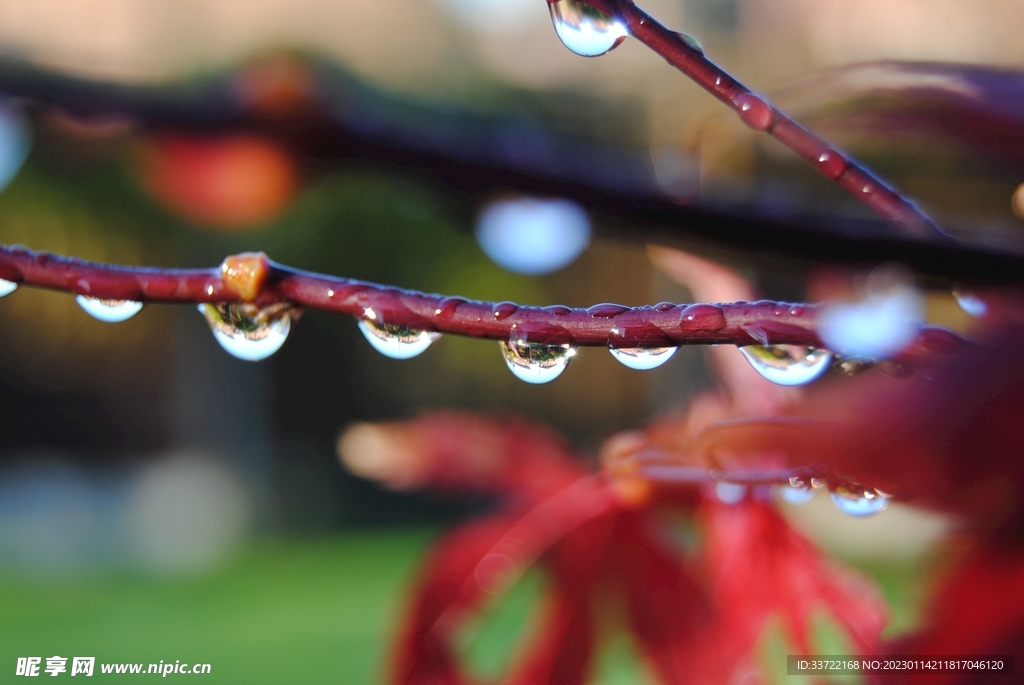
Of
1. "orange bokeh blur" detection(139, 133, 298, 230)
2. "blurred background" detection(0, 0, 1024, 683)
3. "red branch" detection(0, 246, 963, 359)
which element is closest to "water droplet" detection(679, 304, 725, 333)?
"red branch" detection(0, 246, 963, 359)

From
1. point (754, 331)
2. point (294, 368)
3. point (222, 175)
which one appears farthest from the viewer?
point (294, 368)

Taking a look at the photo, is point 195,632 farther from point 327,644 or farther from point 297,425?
point 297,425

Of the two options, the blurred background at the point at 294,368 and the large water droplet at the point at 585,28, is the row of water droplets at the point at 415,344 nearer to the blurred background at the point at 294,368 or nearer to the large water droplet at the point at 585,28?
the large water droplet at the point at 585,28

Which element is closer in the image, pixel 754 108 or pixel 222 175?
pixel 754 108

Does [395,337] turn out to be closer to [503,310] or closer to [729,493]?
[503,310]

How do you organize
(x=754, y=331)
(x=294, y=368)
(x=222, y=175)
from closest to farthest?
(x=754, y=331) < (x=222, y=175) < (x=294, y=368)

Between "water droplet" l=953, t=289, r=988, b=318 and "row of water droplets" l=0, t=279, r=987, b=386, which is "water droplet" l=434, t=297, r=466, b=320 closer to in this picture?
"row of water droplets" l=0, t=279, r=987, b=386

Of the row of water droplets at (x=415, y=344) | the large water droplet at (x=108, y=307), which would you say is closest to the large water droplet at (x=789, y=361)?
the row of water droplets at (x=415, y=344)

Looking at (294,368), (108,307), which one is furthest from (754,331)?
(294,368)
